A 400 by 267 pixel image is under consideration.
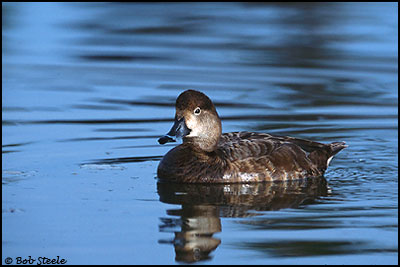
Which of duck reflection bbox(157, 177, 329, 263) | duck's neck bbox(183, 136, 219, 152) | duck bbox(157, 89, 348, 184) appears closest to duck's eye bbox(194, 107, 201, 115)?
duck bbox(157, 89, 348, 184)

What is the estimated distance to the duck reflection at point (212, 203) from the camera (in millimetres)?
6745

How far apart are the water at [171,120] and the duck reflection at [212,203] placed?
2cm

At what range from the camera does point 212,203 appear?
7.96 metres

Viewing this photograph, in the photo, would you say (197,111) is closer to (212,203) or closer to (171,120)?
(212,203)

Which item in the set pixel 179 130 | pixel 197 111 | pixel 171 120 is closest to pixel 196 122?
pixel 197 111

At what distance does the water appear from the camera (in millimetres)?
6816

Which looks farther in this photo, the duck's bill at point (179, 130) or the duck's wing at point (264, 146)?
the duck's wing at point (264, 146)

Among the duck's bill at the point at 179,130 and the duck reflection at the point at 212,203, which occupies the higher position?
the duck's bill at the point at 179,130

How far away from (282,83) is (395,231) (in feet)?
22.7

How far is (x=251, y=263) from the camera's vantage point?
6281 millimetres

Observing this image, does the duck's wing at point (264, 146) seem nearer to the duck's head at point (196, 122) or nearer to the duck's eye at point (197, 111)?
the duck's head at point (196, 122)

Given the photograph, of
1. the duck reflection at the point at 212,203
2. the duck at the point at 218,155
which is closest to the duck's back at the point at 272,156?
the duck at the point at 218,155

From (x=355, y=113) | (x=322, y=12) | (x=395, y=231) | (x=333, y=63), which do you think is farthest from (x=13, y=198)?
(x=322, y=12)

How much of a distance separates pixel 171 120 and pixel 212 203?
3629 mm
